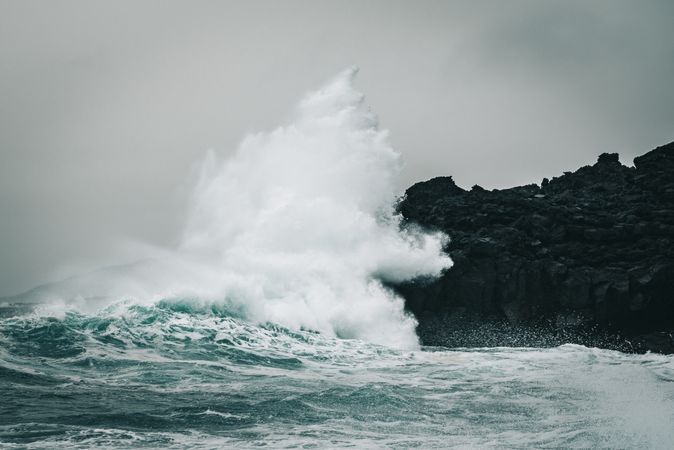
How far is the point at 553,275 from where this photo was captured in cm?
2962

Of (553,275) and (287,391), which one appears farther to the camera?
(553,275)

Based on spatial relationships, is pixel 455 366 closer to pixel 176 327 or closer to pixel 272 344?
pixel 272 344

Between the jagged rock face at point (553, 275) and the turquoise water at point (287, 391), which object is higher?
the jagged rock face at point (553, 275)

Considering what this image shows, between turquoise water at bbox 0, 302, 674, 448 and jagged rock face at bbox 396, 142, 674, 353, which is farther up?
jagged rock face at bbox 396, 142, 674, 353

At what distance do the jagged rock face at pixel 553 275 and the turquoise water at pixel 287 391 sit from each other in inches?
241

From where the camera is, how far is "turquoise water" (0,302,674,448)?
32.7 feet

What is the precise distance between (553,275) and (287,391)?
795 inches

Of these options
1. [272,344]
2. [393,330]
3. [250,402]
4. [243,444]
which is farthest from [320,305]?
[243,444]

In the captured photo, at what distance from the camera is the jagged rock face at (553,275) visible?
2852 cm

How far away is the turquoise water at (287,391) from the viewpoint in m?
9.96

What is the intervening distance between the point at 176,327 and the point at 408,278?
1336 cm

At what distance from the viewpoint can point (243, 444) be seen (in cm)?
958

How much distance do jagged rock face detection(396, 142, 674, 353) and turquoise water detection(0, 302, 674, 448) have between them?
6.13m

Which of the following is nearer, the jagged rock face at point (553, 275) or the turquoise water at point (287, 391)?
the turquoise water at point (287, 391)
